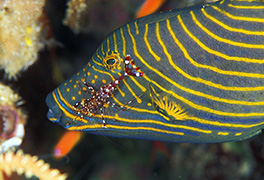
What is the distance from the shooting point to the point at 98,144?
3.43 meters

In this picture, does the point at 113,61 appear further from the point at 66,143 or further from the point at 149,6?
the point at 66,143

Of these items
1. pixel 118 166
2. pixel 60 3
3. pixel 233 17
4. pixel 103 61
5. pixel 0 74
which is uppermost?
pixel 233 17

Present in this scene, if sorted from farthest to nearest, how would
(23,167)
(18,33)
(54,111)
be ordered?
1. (18,33)
2. (54,111)
3. (23,167)

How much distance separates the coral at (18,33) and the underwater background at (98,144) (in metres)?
0.12

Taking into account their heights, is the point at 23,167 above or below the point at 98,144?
above

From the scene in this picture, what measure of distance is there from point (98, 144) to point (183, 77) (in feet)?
6.19

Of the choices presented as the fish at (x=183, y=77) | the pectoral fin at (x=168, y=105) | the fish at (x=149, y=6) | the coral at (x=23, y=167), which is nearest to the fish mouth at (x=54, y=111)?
the fish at (x=183, y=77)

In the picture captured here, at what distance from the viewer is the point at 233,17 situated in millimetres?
1963

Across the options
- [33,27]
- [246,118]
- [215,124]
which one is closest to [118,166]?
[215,124]

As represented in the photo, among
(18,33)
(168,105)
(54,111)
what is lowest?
(54,111)

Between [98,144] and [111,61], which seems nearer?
[111,61]

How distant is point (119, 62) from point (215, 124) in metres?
1.04

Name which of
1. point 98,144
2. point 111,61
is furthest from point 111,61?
point 98,144

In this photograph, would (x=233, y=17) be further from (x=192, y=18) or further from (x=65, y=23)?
(x=65, y=23)
